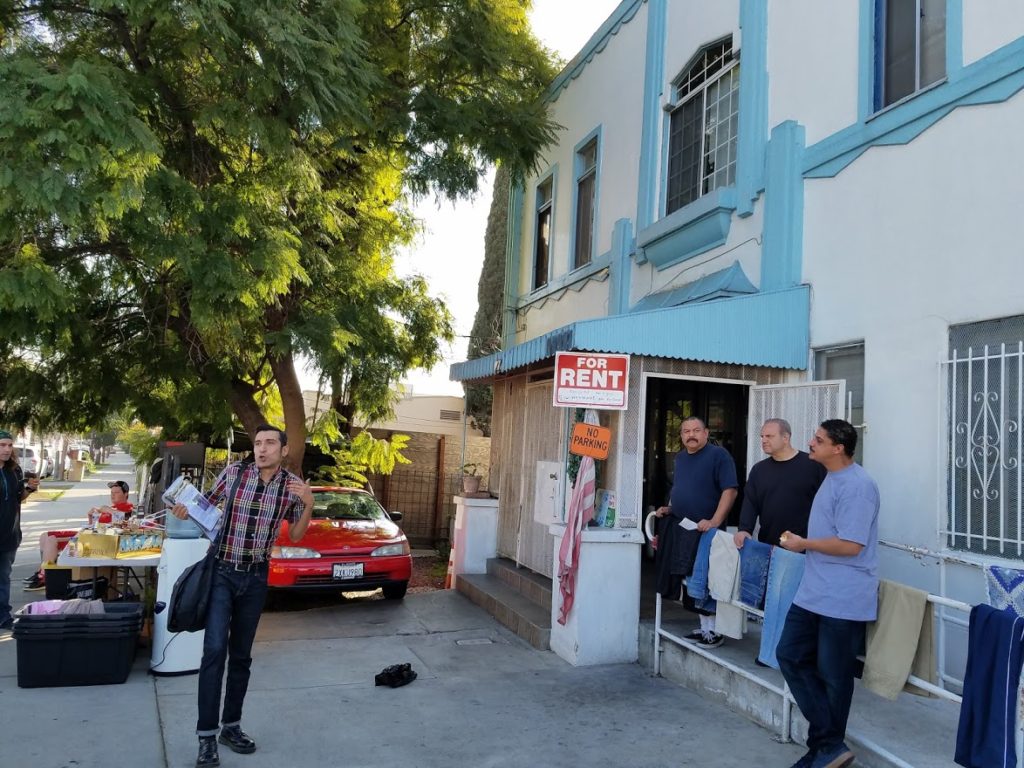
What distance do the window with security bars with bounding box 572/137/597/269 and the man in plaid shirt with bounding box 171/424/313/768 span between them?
21.6ft

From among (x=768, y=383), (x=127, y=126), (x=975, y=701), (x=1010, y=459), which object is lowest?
(x=975, y=701)

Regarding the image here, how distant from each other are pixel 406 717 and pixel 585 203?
24.8ft

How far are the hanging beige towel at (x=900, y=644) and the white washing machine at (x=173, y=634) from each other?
472 centimetres

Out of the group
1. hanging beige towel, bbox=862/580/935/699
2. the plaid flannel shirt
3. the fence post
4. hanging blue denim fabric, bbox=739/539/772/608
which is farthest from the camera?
the fence post

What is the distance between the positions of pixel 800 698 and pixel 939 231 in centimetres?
324

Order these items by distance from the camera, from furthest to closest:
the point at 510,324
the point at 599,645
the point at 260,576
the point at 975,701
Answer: the point at 510,324 → the point at 599,645 → the point at 260,576 → the point at 975,701

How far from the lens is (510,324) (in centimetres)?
1273

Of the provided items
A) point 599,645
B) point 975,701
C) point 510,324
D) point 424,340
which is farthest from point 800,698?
point 510,324

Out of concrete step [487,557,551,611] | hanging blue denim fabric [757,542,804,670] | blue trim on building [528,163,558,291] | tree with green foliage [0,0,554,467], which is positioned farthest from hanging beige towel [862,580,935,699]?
blue trim on building [528,163,558,291]

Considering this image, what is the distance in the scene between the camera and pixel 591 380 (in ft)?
20.5

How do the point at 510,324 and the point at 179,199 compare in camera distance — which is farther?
the point at 510,324

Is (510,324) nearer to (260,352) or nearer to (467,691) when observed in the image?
(260,352)

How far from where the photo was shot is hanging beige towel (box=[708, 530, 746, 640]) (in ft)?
17.1

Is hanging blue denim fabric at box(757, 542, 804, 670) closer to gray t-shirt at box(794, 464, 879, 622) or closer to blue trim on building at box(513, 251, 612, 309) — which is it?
gray t-shirt at box(794, 464, 879, 622)
